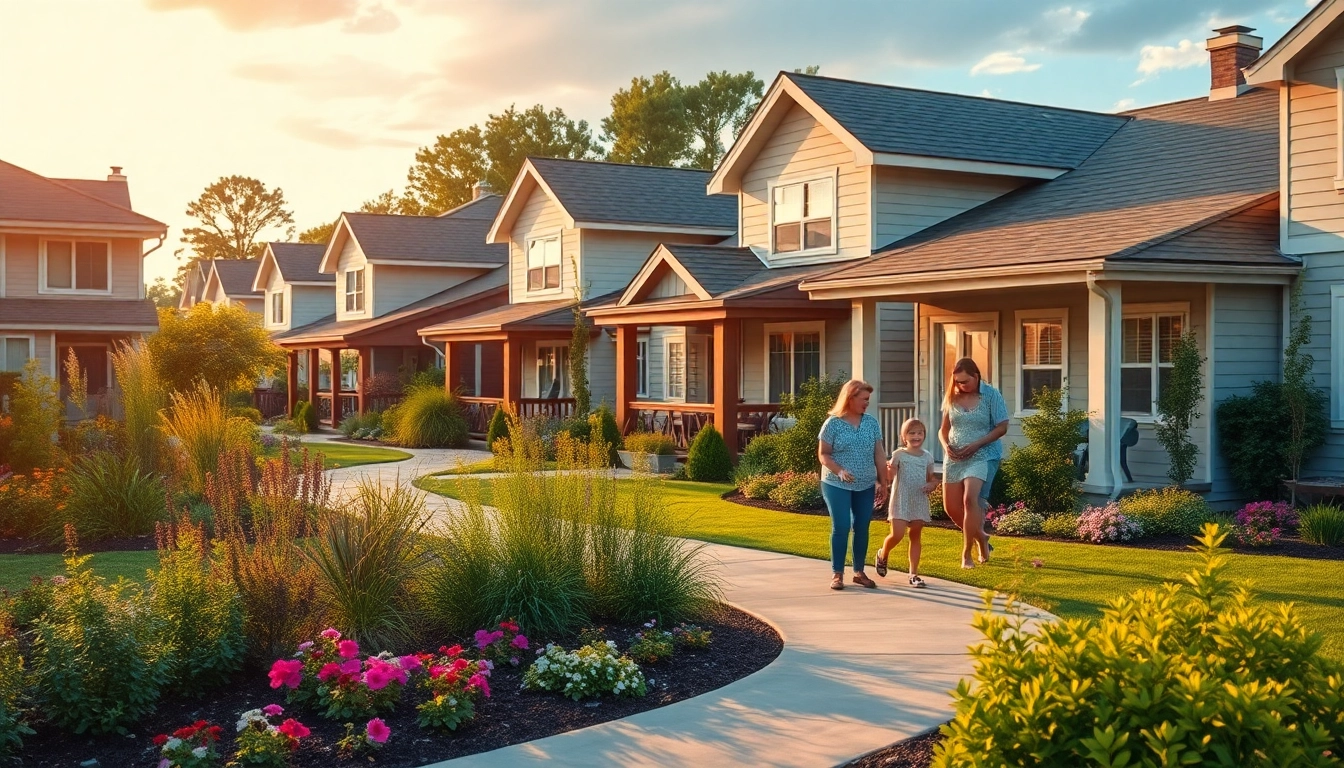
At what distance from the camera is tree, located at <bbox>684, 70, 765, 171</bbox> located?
208 ft

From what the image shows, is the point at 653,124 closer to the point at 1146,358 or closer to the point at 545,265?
the point at 545,265

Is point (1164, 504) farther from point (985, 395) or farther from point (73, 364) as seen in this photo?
point (73, 364)

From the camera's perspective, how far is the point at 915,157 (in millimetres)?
20500

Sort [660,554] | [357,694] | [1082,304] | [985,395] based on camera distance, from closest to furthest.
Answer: [357,694]
[660,554]
[985,395]
[1082,304]

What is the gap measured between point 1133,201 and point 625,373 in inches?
399

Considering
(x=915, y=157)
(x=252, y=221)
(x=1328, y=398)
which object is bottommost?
(x=1328, y=398)

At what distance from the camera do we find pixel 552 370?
107 ft

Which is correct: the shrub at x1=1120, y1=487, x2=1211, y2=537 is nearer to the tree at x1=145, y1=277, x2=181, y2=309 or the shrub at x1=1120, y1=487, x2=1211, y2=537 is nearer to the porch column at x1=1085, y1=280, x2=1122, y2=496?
the porch column at x1=1085, y1=280, x2=1122, y2=496

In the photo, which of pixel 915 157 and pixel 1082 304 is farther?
pixel 915 157

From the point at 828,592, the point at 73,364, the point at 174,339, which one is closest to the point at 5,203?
the point at 174,339

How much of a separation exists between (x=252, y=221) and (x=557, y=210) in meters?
77.6

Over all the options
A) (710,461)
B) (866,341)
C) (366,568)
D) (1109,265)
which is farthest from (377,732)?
(710,461)

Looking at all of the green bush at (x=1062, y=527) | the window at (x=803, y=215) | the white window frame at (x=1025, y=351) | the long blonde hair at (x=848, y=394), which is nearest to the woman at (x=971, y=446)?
the long blonde hair at (x=848, y=394)

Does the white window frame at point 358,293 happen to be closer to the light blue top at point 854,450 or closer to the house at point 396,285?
the house at point 396,285
